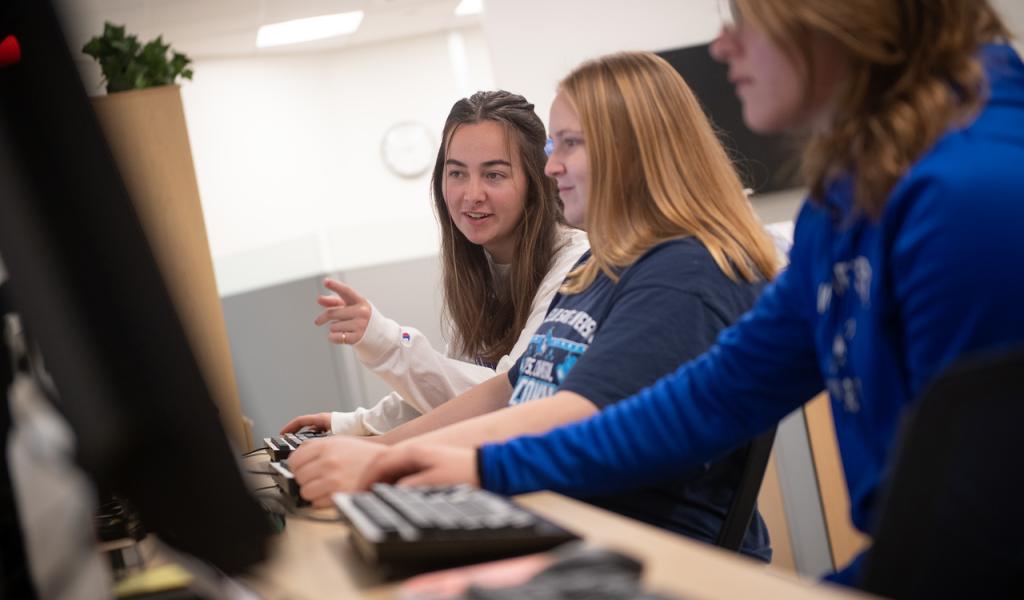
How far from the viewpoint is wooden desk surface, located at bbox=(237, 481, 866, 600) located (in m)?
0.53

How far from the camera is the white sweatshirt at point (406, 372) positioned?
1.90 metres

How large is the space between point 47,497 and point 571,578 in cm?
28

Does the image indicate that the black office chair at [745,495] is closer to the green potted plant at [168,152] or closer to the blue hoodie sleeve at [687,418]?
the blue hoodie sleeve at [687,418]

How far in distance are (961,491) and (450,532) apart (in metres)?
0.29

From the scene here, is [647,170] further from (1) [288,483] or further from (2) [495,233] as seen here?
(2) [495,233]

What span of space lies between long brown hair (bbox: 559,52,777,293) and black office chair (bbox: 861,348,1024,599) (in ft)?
2.23

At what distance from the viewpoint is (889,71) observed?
78cm

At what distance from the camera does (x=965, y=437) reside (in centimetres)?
57

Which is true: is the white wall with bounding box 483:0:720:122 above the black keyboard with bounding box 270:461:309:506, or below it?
above

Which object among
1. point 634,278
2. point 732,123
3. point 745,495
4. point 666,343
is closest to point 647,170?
point 634,278

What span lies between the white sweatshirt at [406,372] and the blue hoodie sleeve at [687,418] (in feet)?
3.01

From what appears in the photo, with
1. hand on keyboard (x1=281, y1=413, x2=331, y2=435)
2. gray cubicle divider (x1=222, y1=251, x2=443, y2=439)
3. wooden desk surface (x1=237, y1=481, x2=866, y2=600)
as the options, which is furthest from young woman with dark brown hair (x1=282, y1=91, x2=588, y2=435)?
gray cubicle divider (x1=222, y1=251, x2=443, y2=439)

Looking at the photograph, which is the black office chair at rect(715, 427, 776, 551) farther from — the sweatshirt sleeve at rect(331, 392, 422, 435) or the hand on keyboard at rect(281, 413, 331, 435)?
the hand on keyboard at rect(281, 413, 331, 435)

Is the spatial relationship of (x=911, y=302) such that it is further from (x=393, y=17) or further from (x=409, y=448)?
(x=393, y=17)
